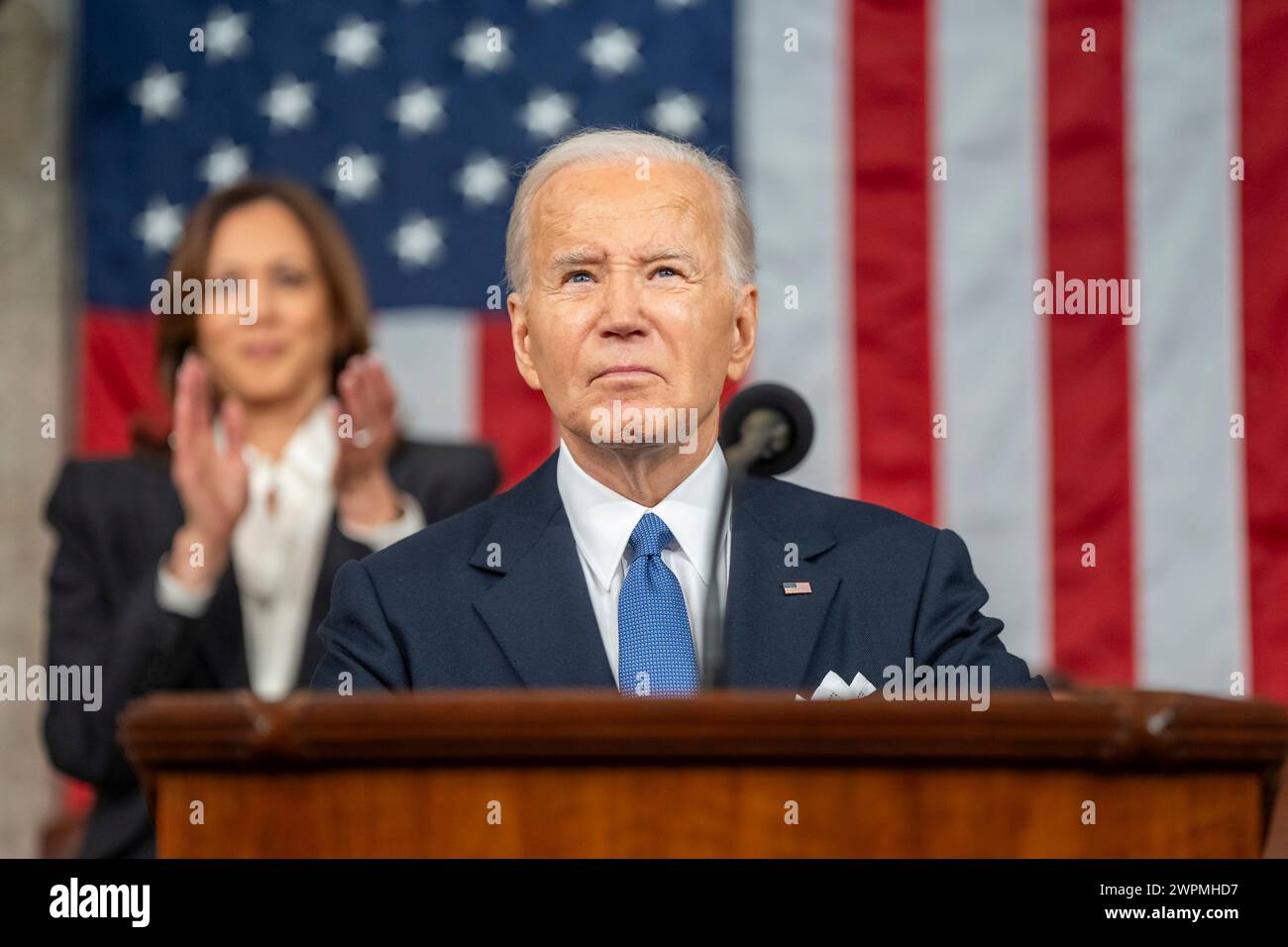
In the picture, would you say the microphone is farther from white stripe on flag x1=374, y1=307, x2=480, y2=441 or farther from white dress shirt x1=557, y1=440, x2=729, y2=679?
white stripe on flag x1=374, y1=307, x2=480, y2=441

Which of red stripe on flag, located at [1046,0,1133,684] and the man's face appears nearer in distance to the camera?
the man's face

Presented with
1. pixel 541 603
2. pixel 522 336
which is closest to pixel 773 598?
pixel 541 603

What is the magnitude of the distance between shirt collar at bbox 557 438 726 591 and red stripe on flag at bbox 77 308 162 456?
2779mm

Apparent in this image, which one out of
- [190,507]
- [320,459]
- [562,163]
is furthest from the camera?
[320,459]

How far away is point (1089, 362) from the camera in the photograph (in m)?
4.78

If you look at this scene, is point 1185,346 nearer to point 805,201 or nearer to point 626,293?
point 805,201

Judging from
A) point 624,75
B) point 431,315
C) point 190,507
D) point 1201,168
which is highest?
point 624,75

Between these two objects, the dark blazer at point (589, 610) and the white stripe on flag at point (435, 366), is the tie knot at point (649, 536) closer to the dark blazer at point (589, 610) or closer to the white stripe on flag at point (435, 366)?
the dark blazer at point (589, 610)

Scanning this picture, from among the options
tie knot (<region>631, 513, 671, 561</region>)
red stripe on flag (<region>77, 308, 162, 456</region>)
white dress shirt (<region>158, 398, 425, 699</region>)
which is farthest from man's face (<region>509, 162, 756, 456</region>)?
red stripe on flag (<region>77, 308, 162, 456</region>)

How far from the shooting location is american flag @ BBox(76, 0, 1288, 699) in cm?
475

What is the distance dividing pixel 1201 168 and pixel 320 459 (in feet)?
8.22

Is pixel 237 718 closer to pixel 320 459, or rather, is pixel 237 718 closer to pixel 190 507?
pixel 190 507

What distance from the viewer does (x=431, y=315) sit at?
4.87 metres

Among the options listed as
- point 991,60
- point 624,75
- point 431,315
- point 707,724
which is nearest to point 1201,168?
point 991,60
